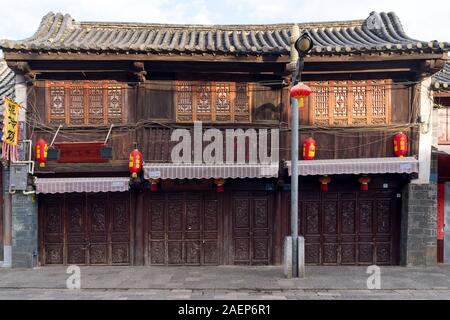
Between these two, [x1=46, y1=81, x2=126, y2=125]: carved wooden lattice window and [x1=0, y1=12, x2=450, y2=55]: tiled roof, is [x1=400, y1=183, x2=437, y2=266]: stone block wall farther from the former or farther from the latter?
[x1=46, y1=81, x2=126, y2=125]: carved wooden lattice window

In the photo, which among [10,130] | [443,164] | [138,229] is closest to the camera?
[10,130]

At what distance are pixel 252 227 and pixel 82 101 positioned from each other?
6.67 m

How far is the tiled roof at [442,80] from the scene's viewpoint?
1111cm

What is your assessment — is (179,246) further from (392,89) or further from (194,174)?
(392,89)

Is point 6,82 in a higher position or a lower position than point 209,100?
higher

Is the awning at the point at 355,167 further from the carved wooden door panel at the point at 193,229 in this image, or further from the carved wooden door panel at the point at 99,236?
the carved wooden door panel at the point at 99,236

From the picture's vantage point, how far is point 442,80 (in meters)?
12.0

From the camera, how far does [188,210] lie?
38.4ft

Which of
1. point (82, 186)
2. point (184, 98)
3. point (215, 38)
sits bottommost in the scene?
point (82, 186)

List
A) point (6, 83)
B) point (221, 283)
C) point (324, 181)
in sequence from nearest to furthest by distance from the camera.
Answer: point (221, 283)
point (324, 181)
point (6, 83)

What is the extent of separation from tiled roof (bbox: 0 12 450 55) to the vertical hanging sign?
1.66 m

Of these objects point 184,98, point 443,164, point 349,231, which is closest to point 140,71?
point 184,98

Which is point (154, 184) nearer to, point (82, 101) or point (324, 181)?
point (82, 101)

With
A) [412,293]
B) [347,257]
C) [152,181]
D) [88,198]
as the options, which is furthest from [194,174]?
[412,293]
